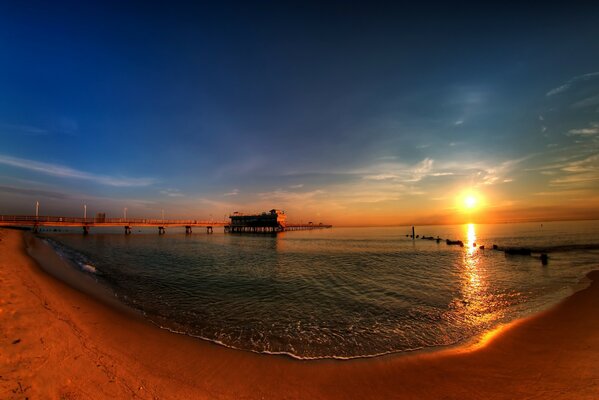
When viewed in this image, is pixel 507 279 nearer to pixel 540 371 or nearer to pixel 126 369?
pixel 540 371

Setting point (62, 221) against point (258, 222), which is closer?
point (62, 221)

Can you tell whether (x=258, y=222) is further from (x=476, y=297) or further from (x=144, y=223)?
(x=476, y=297)

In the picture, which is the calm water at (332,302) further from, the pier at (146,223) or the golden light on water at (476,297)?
the pier at (146,223)

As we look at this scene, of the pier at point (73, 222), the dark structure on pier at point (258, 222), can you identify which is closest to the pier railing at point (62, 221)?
the pier at point (73, 222)

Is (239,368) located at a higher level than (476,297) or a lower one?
higher

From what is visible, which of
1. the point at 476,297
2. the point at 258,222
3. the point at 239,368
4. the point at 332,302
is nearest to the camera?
the point at 239,368

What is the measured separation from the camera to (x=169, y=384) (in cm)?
520

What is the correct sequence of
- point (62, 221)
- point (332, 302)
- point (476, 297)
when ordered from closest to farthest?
point (332, 302), point (476, 297), point (62, 221)

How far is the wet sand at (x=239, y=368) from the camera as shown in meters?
4.97

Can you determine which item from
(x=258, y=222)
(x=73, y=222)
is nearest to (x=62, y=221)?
(x=73, y=222)

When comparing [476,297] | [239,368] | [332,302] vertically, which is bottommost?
[476,297]

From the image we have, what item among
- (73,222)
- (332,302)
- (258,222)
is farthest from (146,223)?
(332,302)

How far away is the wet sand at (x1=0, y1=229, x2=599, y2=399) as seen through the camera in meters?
4.97

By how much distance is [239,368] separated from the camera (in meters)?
6.21
